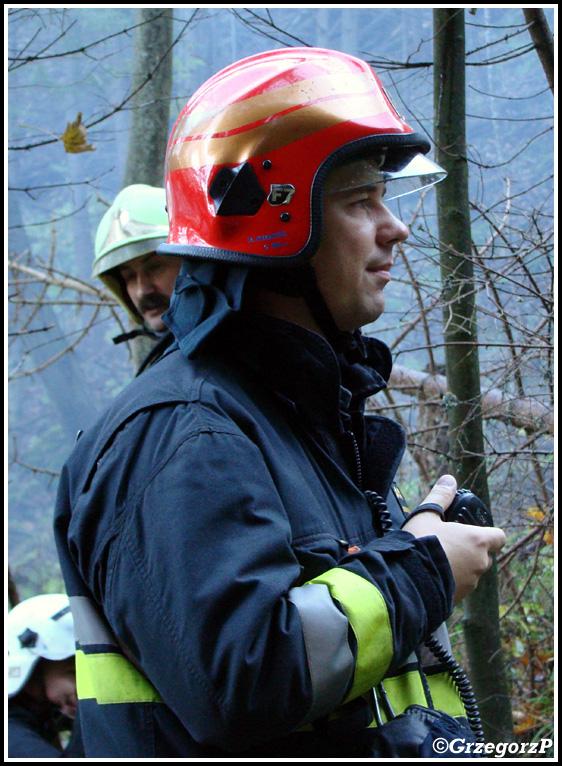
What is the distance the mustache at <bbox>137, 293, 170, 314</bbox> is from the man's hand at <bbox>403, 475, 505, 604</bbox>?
1.99 meters

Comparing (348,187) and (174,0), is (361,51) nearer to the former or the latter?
(174,0)

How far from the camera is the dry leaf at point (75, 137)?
11.1 feet

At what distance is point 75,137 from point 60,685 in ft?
8.35

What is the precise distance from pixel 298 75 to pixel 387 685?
1.35m

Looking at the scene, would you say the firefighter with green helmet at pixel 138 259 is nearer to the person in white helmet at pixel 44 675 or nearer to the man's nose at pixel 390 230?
the person in white helmet at pixel 44 675

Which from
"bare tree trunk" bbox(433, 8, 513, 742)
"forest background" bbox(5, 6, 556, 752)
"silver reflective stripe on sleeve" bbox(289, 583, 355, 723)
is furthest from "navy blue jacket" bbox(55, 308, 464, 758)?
"bare tree trunk" bbox(433, 8, 513, 742)

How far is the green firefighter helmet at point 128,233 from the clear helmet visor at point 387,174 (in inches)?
61.4

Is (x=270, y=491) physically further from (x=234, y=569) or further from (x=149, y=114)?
(x=149, y=114)

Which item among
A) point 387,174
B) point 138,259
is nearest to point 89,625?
point 387,174

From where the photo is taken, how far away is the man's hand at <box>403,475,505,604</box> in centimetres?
140

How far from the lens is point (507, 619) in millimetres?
3896

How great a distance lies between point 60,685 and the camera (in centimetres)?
322

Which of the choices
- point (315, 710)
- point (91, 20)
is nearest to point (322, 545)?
point (315, 710)

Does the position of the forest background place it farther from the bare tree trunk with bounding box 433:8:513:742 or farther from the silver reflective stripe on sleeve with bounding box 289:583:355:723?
the silver reflective stripe on sleeve with bounding box 289:583:355:723
